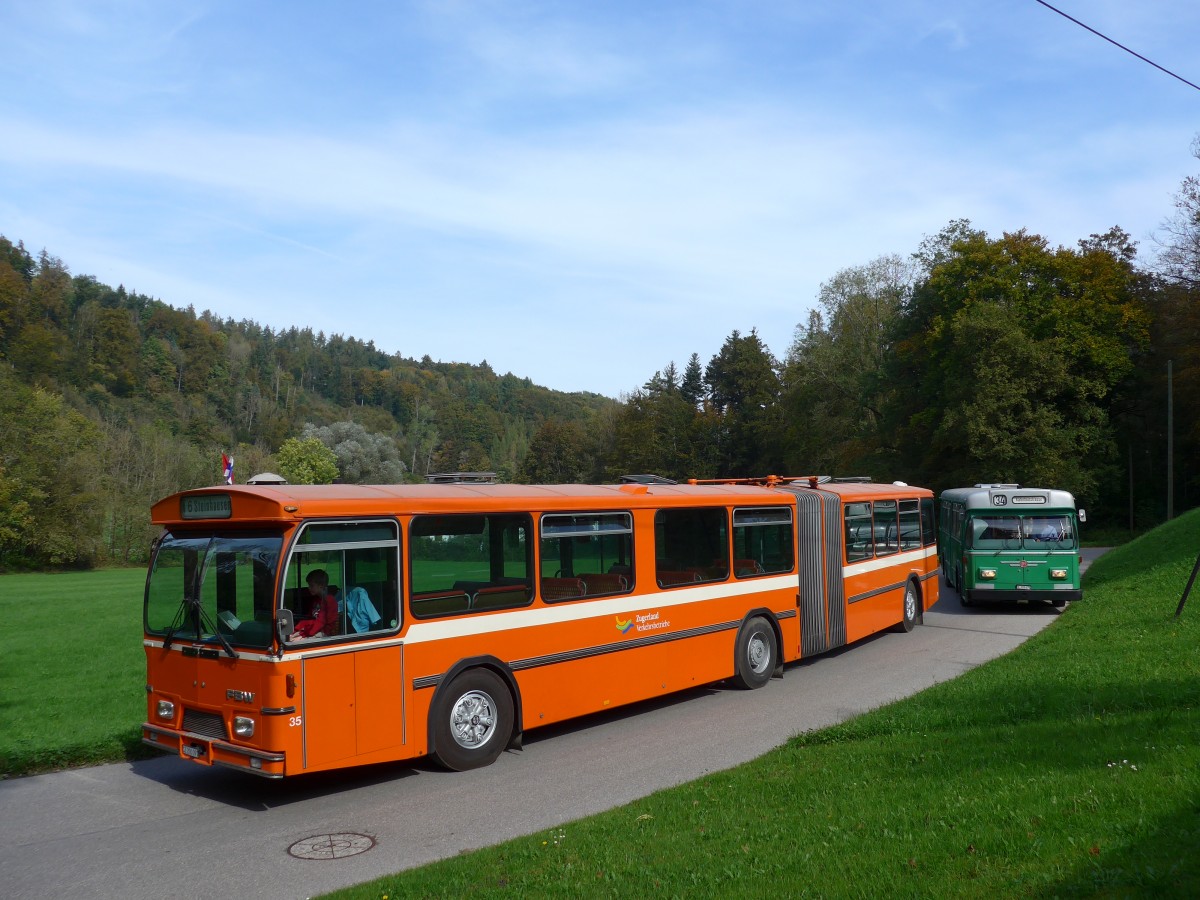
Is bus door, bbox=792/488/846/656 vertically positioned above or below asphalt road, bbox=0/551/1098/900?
Result: above

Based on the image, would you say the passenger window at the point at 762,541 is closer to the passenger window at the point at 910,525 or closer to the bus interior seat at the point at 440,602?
the bus interior seat at the point at 440,602

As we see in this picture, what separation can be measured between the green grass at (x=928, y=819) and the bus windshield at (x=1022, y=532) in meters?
11.0

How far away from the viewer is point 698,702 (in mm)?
13391

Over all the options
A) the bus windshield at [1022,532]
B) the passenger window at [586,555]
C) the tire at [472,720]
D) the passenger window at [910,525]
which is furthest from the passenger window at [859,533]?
the tire at [472,720]

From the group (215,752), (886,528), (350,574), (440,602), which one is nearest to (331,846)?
(215,752)

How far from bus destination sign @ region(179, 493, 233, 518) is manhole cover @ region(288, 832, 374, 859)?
2867 millimetres

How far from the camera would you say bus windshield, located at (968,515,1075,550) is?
21188 millimetres

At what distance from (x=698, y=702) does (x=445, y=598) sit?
492 cm

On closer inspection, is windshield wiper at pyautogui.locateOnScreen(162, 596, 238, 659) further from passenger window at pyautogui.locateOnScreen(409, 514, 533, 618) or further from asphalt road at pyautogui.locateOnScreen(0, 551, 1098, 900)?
passenger window at pyautogui.locateOnScreen(409, 514, 533, 618)

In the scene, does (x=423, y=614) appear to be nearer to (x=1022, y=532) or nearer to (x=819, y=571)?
(x=819, y=571)

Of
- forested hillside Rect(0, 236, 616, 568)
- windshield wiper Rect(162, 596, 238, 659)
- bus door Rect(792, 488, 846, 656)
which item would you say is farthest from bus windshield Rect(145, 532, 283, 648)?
forested hillside Rect(0, 236, 616, 568)

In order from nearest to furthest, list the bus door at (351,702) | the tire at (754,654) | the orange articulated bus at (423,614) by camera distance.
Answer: the bus door at (351,702) < the orange articulated bus at (423,614) < the tire at (754,654)

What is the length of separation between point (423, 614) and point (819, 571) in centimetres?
814

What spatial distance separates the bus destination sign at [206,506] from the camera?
891cm
